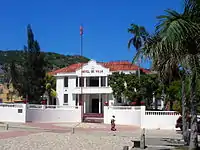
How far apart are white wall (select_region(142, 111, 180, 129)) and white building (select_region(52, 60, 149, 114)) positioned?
19.0m

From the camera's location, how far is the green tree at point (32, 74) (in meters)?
55.0

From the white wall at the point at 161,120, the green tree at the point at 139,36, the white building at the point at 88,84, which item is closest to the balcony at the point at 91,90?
the white building at the point at 88,84

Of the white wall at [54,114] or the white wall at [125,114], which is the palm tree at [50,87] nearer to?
the white wall at [54,114]

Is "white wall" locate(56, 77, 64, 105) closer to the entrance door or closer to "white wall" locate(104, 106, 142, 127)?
the entrance door

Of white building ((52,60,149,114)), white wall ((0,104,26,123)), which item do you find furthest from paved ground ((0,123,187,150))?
white building ((52,60,149,114))

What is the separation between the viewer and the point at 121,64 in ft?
198

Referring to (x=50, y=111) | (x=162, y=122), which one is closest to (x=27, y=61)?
(x=50, y=111)

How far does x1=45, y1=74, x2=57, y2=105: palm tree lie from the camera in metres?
63.0

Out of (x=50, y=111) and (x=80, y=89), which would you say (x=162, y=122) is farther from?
(x=80, y=89)

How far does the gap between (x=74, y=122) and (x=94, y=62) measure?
558 inches

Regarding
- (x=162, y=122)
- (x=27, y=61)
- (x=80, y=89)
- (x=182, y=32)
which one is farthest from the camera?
(x=80, y=89)

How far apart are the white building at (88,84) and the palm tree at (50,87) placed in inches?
75.5

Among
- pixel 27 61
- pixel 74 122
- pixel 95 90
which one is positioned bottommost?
pixel 74 122

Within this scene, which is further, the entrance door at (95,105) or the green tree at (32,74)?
the entrance door at (95,105)
